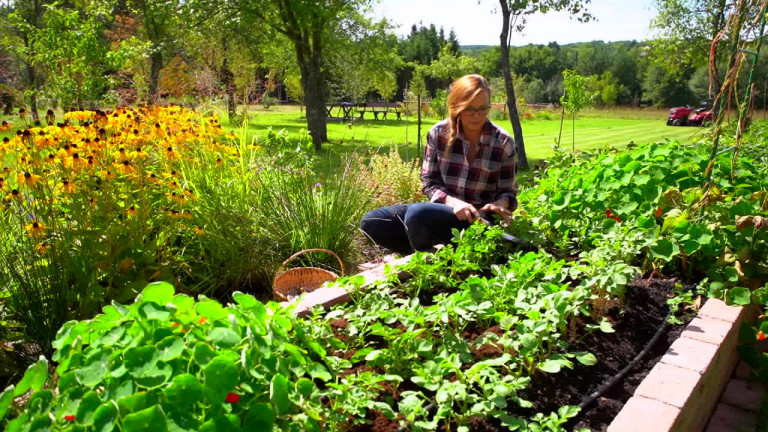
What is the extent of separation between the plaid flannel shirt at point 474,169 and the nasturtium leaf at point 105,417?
218cm

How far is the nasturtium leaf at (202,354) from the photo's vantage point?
2.89 ft

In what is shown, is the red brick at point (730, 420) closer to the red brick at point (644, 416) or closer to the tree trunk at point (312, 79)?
the red brick at point (644, 416)

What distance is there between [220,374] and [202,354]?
5 centimetres

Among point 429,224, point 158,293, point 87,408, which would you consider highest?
point 158,293

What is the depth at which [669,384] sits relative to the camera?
5.00 ft

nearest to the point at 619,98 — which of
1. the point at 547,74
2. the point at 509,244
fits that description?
the point at 547,74

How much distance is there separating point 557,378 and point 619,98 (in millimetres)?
62462

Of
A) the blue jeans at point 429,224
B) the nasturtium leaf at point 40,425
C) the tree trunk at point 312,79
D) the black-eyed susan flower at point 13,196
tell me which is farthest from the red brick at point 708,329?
the tree trunk at point 312,79

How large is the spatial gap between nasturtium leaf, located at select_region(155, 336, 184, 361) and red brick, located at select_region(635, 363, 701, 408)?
117cm

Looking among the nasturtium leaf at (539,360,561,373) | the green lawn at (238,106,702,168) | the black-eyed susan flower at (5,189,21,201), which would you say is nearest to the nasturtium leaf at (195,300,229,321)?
the nasturtium leaf at (539,360,561,373)

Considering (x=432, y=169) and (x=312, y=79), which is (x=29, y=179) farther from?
(x=312, y=79)

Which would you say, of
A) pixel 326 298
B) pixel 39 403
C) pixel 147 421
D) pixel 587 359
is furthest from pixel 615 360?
Answer: pixel 39 403

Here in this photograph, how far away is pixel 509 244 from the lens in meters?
2.49

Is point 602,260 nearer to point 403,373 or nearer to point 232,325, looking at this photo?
point 403,373
